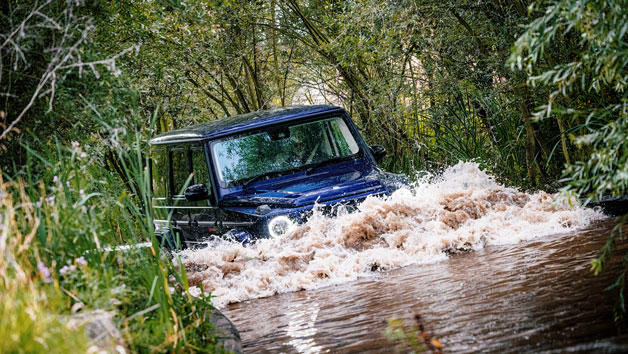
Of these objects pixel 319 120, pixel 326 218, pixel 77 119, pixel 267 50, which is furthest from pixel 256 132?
pixel 267 50

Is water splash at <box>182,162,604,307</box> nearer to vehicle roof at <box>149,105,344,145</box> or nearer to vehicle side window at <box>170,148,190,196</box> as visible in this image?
vehicle side window at <box>170,148,190,196</box>

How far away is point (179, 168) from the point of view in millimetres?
9578

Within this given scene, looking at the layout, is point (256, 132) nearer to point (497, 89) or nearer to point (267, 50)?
point (497, 89)

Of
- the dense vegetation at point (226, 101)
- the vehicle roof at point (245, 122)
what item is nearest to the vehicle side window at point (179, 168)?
the vehicle roof at point (245, 122)

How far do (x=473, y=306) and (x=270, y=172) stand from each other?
160 inches

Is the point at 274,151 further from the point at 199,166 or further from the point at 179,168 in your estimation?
the point at 179,168

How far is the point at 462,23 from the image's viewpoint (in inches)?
420

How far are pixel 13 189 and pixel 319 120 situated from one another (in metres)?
4.39

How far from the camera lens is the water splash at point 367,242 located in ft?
24.3

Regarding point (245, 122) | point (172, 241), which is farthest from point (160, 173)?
point (245, 122)

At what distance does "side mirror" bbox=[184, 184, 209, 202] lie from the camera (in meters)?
8.33

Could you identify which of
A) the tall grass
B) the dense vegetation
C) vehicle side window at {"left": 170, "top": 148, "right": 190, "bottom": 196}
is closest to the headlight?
the dense vegetation

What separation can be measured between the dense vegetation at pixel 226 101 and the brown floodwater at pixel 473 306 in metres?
0.47

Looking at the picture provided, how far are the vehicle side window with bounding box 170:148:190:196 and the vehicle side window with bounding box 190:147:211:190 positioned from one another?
16cm
